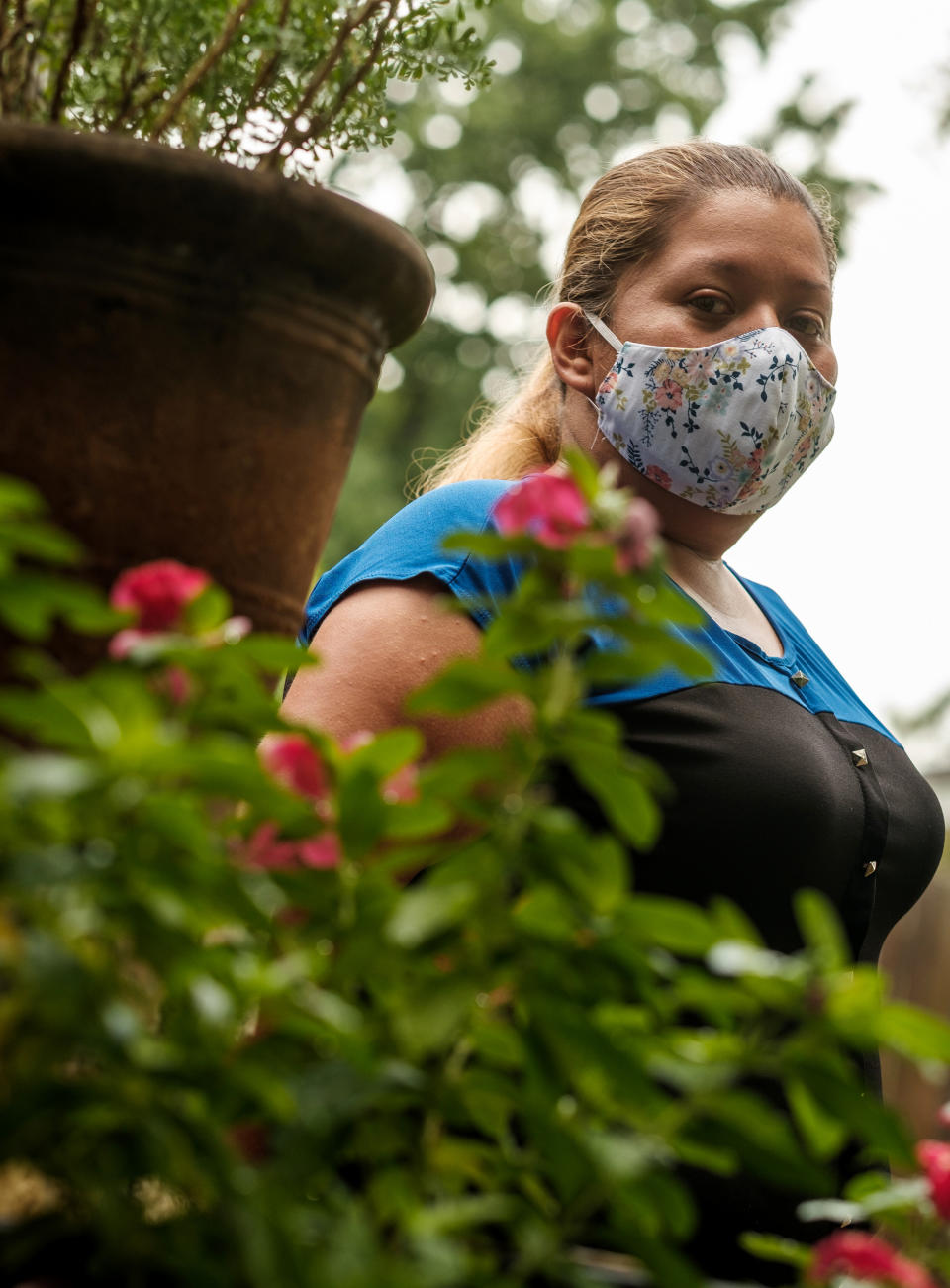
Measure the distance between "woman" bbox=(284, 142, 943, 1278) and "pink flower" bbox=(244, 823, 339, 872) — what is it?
0.73 meters

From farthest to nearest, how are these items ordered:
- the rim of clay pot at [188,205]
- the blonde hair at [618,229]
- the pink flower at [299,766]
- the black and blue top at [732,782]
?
1. the blonde hair at [618,229]
2. the black and blue top at [732,782]
3. the rim of clay pot at [188,205]
4. the pink flower at [299,766]

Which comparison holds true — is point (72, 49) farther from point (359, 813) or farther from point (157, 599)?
point (359, 813)

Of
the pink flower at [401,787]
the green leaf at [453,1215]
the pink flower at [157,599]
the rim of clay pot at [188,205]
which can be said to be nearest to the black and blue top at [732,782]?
the rim of clay pot at [188,205]

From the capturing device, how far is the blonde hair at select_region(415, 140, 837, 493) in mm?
2176

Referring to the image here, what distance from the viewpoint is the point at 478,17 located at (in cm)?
1809

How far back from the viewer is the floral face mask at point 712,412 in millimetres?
2074

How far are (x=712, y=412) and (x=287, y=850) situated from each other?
1.46 m

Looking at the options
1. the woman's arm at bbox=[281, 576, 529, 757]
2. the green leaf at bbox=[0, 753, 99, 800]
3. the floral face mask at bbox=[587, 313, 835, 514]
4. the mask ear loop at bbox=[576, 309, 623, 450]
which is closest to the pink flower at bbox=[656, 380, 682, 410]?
the floral face mask at bbox=[587, 313, 835, 514]

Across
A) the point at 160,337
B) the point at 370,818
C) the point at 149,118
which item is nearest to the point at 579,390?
the point at 149,118

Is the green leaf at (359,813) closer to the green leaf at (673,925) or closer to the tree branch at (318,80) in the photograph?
the green leaf at (673,925)

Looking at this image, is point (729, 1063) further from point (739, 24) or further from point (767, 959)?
point (739, 24)

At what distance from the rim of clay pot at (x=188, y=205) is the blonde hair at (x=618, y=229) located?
41.6 inches

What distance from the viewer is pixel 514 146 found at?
18.5 metres

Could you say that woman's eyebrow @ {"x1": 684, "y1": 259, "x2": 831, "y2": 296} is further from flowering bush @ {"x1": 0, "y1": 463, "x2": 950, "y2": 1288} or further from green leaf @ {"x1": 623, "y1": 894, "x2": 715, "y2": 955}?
green leaf @ {"x1": 623, "y1": 894, "x2": 715, "y2": 955}
